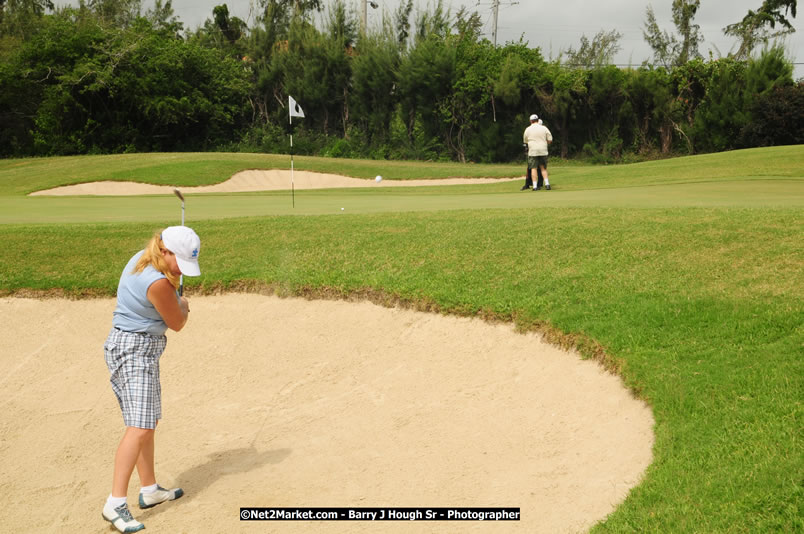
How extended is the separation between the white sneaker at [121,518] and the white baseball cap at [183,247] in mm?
1800

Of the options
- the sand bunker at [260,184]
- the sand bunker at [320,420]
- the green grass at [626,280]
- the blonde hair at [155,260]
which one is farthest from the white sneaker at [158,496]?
the sand bunker at [260,184]

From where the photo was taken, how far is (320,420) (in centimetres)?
750

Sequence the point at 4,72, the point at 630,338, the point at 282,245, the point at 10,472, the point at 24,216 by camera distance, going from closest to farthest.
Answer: the point at 10,472
the point at 630,338
the point at 282,245
the point at 24,216
the point at 4,72

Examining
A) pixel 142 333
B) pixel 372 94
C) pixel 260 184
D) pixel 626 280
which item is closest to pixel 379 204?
pixel 626 280

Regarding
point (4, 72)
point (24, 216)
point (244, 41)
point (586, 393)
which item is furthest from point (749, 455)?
point (244, 41)

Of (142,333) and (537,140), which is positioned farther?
(537,140)

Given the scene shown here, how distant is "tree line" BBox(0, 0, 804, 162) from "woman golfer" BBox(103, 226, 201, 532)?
33.8m

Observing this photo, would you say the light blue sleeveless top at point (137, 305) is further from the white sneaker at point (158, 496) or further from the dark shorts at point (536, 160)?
the dark shorts at point (536, 160)

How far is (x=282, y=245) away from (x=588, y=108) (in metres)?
31.5

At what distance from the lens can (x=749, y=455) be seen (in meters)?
5.32

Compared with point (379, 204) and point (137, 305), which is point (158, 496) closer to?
point (137, 305)

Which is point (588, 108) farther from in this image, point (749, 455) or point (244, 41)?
point (749, 455)

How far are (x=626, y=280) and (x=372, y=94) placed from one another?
Result: 38023 millimetres

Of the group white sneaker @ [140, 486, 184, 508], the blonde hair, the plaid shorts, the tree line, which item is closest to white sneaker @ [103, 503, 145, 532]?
white sneaker @ [140, 486, 184, 508]
